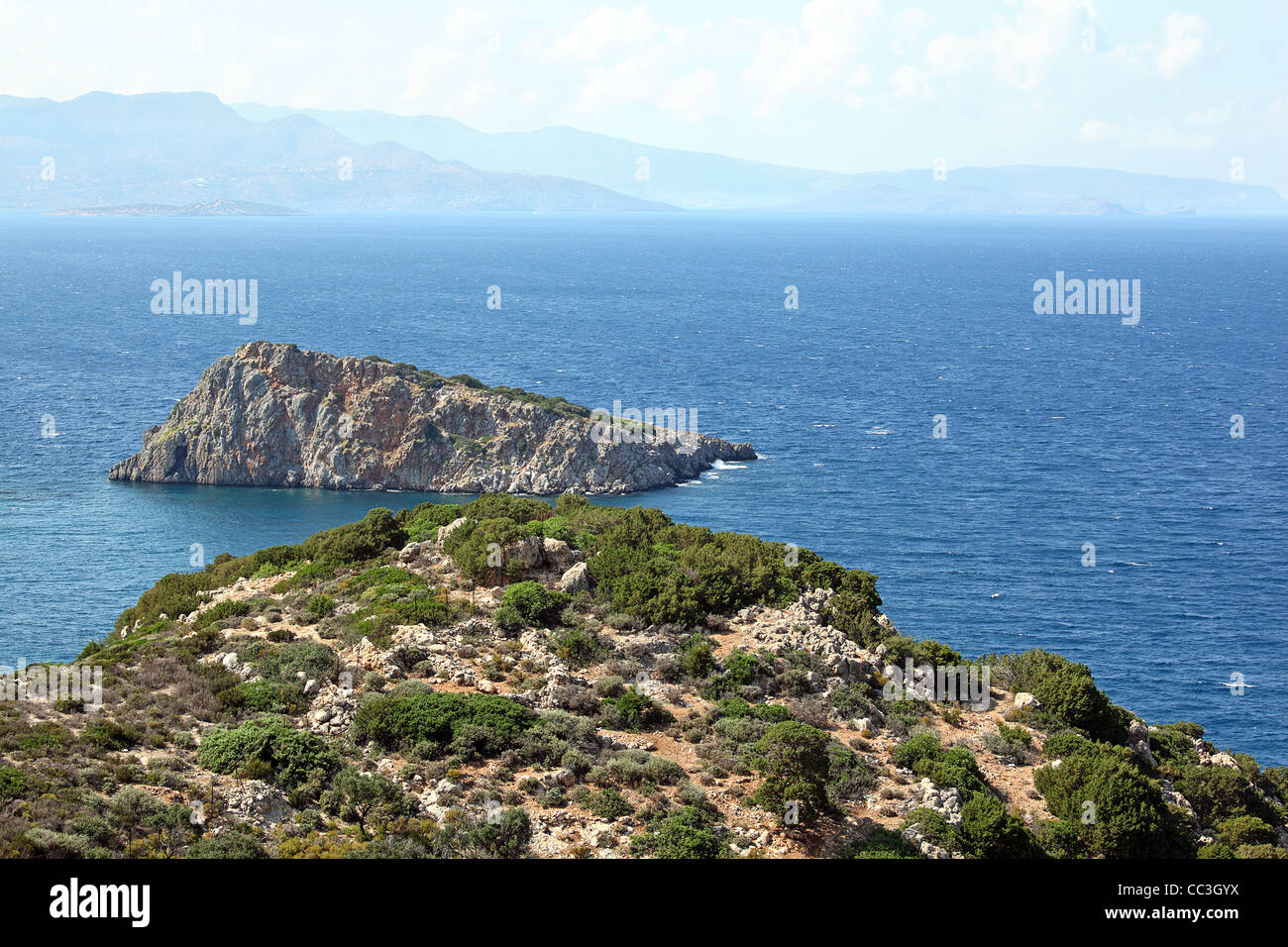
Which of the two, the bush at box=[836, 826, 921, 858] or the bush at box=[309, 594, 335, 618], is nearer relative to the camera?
the bush at box=[836, 826, 921, 858]

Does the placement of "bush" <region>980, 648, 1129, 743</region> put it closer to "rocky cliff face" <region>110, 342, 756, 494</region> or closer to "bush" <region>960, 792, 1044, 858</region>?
"bush" <region>960, 792, 1044, 858</region>

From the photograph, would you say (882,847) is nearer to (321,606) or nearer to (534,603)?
(534,603)

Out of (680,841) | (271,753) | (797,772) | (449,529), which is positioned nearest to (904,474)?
(449,529)

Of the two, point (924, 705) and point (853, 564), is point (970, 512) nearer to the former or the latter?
point (853, 564)

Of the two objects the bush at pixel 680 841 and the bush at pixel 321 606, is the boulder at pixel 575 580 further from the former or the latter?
the bush at pixel 680 841
